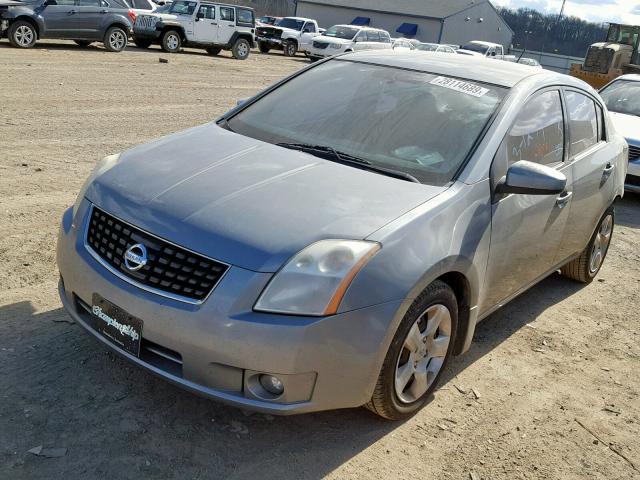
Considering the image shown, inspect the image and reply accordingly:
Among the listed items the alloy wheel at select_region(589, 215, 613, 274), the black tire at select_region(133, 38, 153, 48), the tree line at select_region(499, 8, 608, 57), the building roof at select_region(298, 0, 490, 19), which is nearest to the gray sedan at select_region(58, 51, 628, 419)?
the alloy wheel at select_region(589, 215, 613, 274)

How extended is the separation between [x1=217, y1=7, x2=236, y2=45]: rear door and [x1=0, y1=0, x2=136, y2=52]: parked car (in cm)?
453

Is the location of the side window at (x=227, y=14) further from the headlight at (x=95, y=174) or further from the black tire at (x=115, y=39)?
the headlight at (x=95, y=174)

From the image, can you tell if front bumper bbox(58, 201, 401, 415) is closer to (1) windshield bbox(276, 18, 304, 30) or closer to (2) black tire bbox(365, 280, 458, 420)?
(2) black tire bbox(365, 280, 458, 420)

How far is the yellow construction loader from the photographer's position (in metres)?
22.2

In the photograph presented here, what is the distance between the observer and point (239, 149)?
3.86 m

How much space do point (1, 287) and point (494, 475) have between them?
3161mm

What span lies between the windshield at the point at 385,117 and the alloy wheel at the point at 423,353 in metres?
0.71

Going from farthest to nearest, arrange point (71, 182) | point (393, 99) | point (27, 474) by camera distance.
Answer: point (71, 182)
point (393, 99)
point (27, 474)

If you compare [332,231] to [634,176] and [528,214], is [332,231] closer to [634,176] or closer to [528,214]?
[528,214]

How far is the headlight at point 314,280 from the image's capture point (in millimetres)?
2863

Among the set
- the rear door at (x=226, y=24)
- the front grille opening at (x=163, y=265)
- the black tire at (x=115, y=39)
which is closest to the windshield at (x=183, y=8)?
the rear door at (x=226, y=24)

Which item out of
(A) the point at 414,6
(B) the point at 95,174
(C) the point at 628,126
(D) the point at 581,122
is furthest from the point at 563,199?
(A) the point at 414,6

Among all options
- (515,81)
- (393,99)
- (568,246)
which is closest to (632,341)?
(568,246)

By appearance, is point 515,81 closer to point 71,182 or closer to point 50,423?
point 50,423
